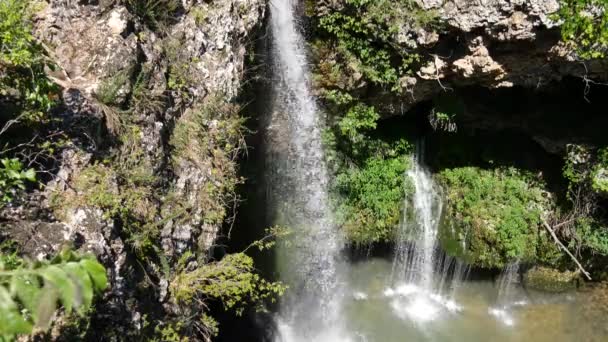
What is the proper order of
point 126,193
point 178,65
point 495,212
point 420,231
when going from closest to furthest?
point 126,193 → point 178,65 → point 495,212 → point 420,231

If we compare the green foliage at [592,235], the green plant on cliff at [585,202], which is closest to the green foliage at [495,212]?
the green plant on cliff at [585,202]

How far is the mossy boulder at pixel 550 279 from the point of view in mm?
8422

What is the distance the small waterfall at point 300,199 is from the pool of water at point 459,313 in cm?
55

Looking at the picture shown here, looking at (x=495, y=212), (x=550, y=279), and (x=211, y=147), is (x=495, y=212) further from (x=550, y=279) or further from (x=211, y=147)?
(x=211, y=147)

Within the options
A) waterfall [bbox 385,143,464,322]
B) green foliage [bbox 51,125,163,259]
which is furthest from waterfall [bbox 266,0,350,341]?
green foliage [bbox 51,125,163,259]

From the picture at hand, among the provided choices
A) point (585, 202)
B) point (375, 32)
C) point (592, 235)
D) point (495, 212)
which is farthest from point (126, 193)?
point (592, 235)

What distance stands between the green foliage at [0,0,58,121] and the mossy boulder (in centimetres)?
808

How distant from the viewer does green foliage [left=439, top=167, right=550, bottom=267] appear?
8055 mm

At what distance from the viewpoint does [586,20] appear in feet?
Answer: 19.2

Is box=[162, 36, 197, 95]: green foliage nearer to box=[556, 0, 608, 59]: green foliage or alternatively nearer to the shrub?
the shrub

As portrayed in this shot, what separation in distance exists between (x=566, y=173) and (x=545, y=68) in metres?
1.87

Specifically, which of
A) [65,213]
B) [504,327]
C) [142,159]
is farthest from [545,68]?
[65,213]

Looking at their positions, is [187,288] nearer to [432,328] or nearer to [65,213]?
[65,213]

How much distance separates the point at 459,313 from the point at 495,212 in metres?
1.95
